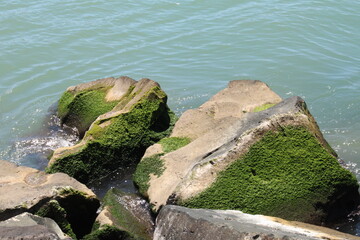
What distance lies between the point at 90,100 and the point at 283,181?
5615 mm

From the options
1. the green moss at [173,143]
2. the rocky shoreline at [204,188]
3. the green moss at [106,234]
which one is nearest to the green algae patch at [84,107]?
the rocky shoreline at [204,188]

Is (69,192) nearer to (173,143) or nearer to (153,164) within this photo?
(153,164)

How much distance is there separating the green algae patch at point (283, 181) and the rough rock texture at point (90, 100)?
4.51 meters

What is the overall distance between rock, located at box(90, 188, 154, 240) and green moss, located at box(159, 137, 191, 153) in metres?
1.10

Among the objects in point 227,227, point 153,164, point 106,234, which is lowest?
point 106,234

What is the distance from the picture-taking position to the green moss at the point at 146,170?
31.0 ft

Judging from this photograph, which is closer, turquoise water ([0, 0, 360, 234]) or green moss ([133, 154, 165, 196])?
green moss ([133, 154, 165, 196])

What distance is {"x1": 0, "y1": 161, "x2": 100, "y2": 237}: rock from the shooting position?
25.9 feet

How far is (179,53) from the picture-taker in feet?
57.9

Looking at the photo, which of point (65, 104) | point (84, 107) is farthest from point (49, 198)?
point (65, 104)

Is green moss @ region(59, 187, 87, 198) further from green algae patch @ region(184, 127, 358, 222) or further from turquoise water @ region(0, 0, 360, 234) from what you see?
turquoise water @ region(0, 0, 360, 234)

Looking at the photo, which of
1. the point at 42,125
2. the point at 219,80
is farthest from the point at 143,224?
the point at 219,80

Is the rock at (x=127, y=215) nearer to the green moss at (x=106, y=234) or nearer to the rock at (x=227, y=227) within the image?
the green moss at (x=106, y=234)

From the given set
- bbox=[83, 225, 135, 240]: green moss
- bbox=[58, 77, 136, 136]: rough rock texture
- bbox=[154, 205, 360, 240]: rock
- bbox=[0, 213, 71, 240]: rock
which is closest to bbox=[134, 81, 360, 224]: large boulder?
bbox=[154, 205, 360, 240]: rock
